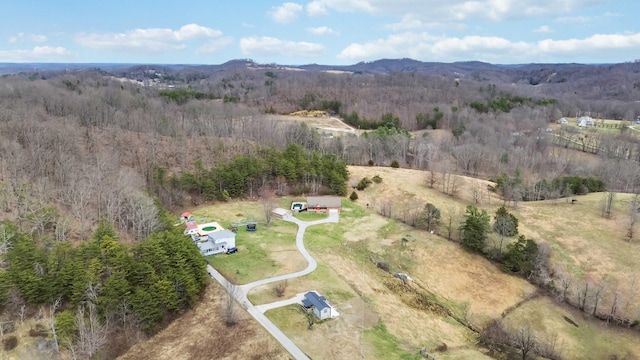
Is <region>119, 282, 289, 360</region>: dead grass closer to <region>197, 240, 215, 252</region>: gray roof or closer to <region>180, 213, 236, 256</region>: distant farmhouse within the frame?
<region>197, 240, 215, 252</region>: gray roof

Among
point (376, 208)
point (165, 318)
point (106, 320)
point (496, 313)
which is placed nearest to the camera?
point (106, 320)

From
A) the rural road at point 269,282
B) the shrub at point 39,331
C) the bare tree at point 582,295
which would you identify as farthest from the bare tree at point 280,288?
the bare tree at point 582,295

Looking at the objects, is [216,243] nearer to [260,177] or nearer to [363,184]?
[260,177]

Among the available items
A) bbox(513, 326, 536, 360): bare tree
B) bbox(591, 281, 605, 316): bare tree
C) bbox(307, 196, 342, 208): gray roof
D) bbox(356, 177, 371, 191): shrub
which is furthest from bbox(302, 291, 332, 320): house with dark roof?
bbox(356, 177, 371, 191): shrub

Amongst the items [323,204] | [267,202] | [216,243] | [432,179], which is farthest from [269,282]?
[432,179]

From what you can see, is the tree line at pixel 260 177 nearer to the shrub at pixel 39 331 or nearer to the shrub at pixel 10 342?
the shrub at pixel 39 331

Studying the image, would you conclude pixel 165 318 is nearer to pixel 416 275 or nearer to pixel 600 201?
pixel 416 275

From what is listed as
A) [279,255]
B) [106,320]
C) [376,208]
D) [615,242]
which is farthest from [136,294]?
[615,242]
